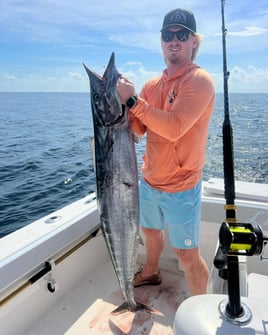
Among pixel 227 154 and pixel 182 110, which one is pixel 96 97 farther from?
pixel 227 154

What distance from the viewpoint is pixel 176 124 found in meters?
1.74

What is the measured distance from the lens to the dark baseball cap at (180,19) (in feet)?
6.15

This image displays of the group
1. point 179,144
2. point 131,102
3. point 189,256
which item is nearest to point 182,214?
point 189,256

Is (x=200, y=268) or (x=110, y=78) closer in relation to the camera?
(x=110, y=78)

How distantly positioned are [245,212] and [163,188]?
0.83 meters

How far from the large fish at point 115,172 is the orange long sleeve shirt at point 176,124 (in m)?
0.13

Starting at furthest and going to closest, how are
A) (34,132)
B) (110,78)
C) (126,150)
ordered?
(34,132) → (126,150) → (110,78)

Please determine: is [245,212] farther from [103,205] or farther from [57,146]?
[57,146]

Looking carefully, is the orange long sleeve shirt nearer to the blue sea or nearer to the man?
the man

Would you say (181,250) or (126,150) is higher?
(126,150)

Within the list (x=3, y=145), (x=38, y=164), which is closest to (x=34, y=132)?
(x=3, y=145)

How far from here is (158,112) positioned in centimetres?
171

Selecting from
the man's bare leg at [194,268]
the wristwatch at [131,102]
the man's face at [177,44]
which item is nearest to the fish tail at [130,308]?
the man's bare leg at [194,268]

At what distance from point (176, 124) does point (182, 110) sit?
3.2 inches
